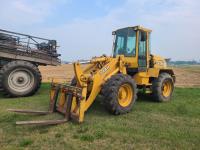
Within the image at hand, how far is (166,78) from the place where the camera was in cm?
1127

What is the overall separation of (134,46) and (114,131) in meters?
4.04

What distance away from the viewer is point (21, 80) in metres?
12.1

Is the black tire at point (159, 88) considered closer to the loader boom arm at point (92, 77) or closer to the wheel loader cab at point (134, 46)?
A: the wheel loader cab at point (134, 46)

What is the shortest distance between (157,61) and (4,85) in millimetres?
5922

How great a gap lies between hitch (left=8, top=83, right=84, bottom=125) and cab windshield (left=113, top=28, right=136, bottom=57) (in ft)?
8.91

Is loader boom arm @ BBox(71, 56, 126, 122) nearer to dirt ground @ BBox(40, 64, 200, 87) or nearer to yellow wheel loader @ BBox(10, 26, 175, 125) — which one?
yellow wheel loader @ BBox(10, 26, 175, 125)

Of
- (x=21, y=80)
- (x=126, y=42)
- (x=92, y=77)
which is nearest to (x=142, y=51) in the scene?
(x=126, y=42)

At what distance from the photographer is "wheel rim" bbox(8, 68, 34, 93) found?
466 inches

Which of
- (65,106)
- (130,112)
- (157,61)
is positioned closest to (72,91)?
(65,106)

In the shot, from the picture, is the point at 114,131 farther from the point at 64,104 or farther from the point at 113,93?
the point at 64,104

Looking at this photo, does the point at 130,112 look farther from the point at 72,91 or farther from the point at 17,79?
the point at 17,79

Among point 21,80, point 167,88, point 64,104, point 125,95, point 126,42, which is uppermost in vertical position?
point 126,42

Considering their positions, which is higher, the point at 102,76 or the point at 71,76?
the point at 71,76

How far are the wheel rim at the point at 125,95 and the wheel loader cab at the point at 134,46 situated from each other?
4.64ft
